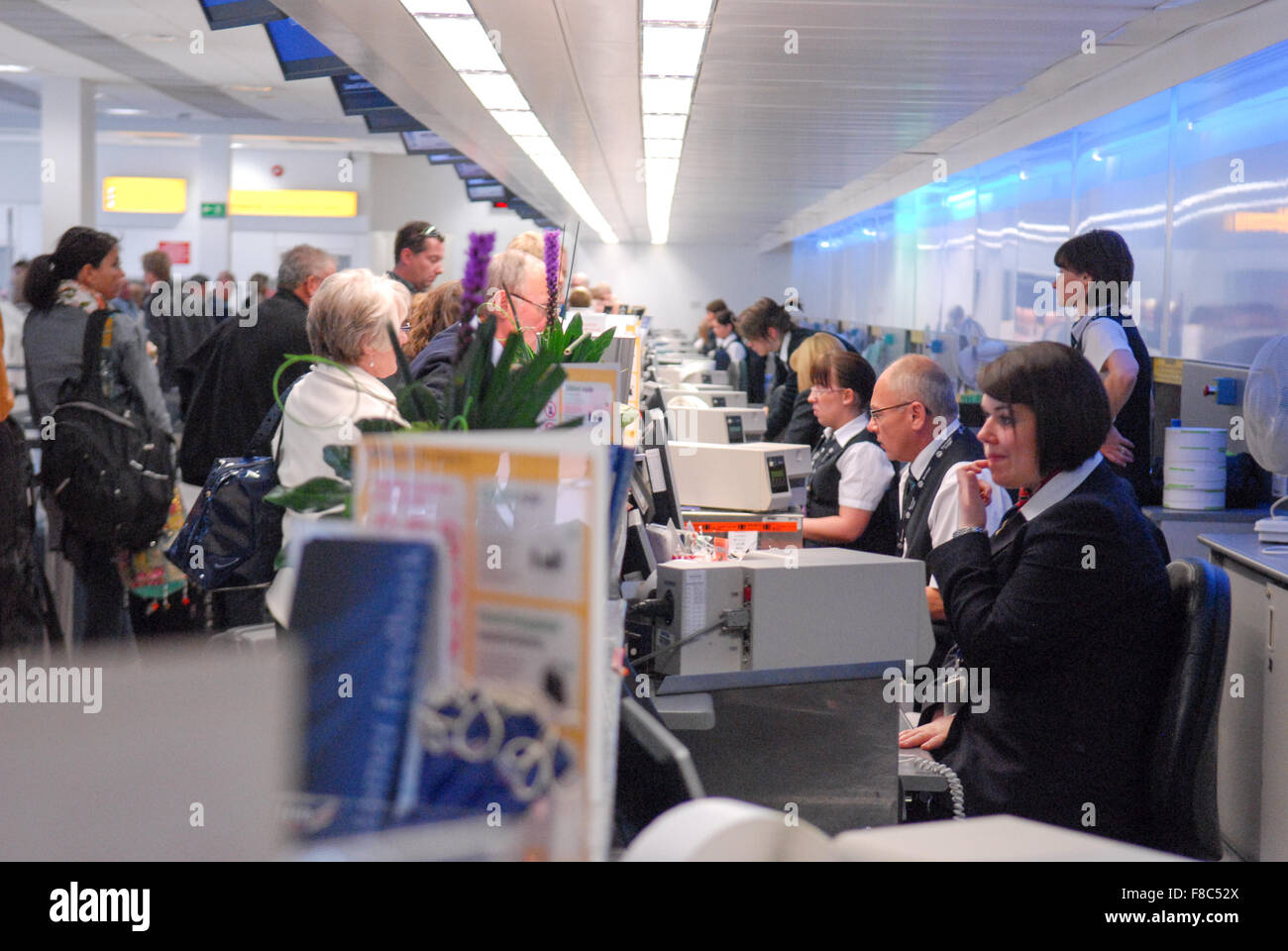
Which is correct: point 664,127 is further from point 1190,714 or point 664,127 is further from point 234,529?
point 1190,714

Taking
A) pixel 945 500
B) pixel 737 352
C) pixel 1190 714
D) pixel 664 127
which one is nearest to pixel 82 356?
pixel 945 500

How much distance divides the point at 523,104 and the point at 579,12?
288 centimetres

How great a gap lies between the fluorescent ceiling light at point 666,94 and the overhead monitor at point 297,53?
8.12 feet

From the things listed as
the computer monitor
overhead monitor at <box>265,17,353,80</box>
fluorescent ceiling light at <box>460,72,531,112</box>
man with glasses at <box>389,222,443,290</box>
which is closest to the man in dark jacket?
man with glasses at <box>389,222,443,290</box>

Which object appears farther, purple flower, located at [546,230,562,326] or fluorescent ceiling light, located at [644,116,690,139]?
fluorescent ceiling light, located at [644,116,690,139]

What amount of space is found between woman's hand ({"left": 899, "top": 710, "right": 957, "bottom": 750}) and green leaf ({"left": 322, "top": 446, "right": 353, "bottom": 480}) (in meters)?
1.93

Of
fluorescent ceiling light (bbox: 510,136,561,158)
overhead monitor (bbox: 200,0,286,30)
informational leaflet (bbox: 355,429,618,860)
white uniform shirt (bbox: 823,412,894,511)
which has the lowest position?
white uniform shirt (bbox: 823,412,894,511)

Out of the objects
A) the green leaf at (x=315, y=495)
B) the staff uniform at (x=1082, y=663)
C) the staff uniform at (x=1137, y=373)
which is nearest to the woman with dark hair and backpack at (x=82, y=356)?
the staff uniform at (x=1082, y=663)

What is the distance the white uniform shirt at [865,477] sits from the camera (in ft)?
15.0

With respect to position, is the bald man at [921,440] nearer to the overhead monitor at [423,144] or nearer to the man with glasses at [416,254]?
the man with glasses at [416,254]

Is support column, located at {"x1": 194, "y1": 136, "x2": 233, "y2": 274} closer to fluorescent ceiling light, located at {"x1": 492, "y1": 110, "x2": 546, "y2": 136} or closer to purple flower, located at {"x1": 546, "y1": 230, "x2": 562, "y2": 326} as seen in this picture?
fluorescent ceiling light, located at {"x1": 492, "y1": 110, "x2": 546, "y2": 136}

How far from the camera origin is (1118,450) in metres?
4.82

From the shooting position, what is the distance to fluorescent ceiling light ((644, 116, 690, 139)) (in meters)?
7.79

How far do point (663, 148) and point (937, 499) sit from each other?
6376 millimetres
